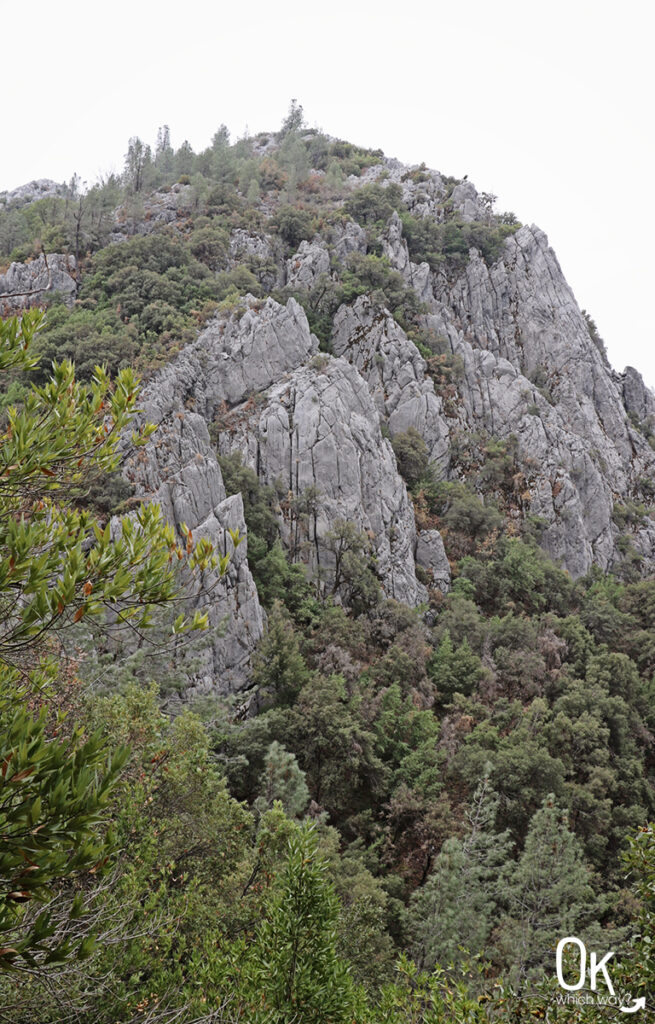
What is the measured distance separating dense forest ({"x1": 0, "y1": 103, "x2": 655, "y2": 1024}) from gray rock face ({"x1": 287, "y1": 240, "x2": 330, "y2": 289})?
1.11m

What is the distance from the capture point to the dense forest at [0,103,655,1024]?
12.0 ft

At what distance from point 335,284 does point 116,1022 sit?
45670 millimetres

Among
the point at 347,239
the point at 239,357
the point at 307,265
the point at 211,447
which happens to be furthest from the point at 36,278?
the point at 347,239

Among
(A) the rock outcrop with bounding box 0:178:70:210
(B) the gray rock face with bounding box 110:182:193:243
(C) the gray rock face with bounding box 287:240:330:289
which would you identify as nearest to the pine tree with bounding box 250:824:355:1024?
(C) the gray rock face with bounding box 287:240:330:289

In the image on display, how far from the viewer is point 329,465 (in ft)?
108

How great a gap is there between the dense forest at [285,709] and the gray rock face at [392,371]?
148 cm

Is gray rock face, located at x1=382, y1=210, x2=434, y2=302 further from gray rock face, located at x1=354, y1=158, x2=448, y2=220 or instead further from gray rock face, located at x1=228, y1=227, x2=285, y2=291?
gray rock face, located at x1=228, y1=227, x2=285, y2=291

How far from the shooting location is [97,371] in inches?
175

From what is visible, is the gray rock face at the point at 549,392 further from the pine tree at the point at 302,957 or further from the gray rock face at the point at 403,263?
the pine tree at the point at 302,957

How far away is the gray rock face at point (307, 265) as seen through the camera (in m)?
45.1

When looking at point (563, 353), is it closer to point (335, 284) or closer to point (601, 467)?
point (601, 467)

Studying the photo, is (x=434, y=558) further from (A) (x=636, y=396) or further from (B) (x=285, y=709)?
(A) (x=636, y=396)

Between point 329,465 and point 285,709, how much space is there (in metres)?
15.8

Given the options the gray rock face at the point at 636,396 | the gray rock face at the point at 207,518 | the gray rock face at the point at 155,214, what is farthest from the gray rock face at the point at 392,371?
the gray rock face at the point at 636,396
